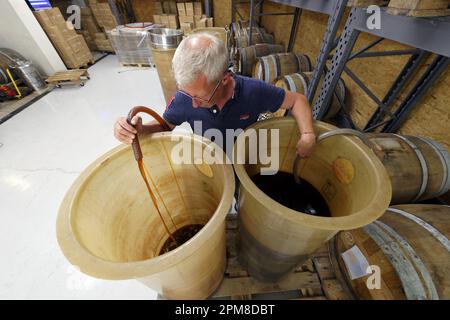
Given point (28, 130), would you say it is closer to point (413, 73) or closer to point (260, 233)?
point (260, 233)

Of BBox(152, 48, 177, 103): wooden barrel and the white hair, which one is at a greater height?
the white hair

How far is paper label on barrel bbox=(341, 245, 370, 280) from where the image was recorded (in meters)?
0.80

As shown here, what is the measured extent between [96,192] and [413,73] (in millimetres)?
2283

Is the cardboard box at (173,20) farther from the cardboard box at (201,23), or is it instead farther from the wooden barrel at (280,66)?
the wooden barrel at (280,66)

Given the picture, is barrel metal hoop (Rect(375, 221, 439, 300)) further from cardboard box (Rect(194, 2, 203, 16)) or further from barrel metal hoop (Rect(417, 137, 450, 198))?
cardboard box (Rect(194, 2, 203, 16))

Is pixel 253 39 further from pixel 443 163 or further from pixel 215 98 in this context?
pixel 443 163

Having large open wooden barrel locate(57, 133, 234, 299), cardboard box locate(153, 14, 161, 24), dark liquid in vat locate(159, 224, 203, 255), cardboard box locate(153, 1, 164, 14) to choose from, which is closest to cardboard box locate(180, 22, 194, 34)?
cardboard box locate(153, 14, 161, 24)

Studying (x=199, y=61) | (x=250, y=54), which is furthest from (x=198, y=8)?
(x=199, y=61)

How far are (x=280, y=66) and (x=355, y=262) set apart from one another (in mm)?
2290

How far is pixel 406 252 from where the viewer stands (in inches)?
29.4

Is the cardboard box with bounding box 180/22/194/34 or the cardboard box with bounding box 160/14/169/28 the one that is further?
the cardboard box with bounding box 160/14/169/28

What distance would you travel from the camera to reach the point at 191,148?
0.89m

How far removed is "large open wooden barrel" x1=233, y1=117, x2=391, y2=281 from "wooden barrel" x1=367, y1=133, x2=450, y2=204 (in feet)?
1.17

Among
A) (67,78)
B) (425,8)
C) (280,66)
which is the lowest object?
(67,78)
